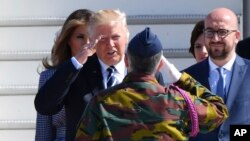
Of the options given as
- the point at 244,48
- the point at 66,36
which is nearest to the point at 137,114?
the point at 66,36

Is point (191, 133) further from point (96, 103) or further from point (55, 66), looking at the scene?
point (55, 66)

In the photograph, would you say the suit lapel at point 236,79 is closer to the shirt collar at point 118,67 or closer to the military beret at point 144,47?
the shirt collar at point 118,67

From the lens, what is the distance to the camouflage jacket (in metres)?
3.92

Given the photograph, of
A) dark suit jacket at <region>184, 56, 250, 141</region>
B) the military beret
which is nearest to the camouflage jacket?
the military beret

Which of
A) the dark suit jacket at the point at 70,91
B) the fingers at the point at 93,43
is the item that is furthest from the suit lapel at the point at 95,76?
the fingers at the point at 93,43

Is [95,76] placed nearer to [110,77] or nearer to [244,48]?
[110,77]

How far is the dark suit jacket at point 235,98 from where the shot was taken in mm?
4836

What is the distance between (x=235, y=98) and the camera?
489 centimetres

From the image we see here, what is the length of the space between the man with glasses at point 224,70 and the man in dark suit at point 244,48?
0.06 metres

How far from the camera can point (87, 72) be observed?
15.4ft

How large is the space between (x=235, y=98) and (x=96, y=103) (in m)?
1.17

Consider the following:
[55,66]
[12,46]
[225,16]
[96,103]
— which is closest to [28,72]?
[12,46]

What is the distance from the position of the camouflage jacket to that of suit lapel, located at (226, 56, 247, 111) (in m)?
0.92

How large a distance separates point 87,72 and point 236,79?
0.83 m
